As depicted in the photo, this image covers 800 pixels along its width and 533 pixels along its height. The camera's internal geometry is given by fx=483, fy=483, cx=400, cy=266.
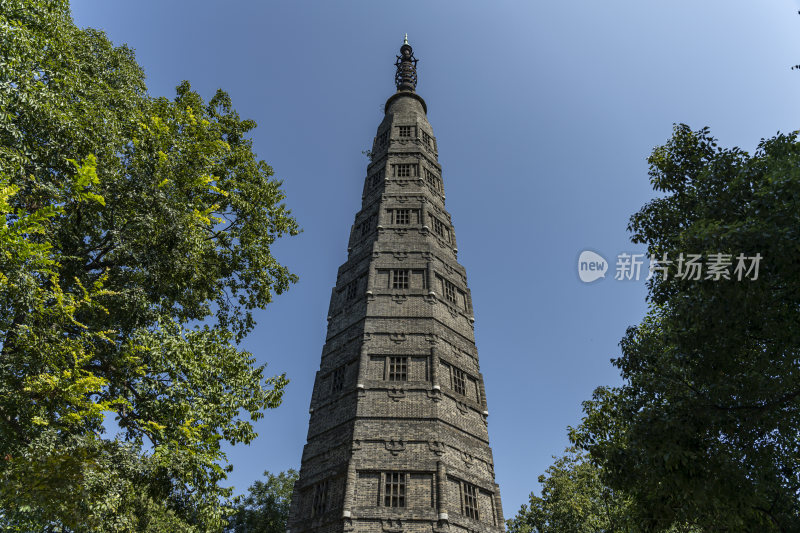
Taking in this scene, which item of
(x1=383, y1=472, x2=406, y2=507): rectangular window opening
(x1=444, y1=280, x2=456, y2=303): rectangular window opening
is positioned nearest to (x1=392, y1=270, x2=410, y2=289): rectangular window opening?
(x1=444, y1=280, x2=456, y2=303): rectangular window opening

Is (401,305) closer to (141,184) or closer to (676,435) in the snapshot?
(141,184)

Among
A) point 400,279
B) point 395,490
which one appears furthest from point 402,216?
point 395,490

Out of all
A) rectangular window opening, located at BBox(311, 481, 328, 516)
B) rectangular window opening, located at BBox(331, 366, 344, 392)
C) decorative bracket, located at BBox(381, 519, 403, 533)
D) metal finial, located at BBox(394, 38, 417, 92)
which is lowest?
decorative bracket, located at BBox(381, 519, 403, 533)

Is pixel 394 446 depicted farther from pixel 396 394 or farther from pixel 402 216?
pixel 402 216

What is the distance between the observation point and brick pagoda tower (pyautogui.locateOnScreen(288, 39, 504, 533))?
17.0 meters

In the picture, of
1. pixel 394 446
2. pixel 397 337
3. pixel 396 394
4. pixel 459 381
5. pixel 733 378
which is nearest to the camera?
pixel 733 378

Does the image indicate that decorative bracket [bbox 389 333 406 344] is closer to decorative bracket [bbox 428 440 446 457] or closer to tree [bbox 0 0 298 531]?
decorative bracket [bbox 428 440 446 457]

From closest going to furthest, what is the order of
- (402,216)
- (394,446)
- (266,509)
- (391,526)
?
(391,526) < (394,446) < (402,216) < (266,509)

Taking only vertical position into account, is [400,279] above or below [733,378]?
above

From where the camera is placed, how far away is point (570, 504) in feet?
81.8

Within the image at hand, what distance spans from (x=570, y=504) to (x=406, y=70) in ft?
109

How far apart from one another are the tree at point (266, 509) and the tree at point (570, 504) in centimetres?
1765

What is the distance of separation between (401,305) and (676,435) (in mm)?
14627

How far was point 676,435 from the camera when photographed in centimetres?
878
